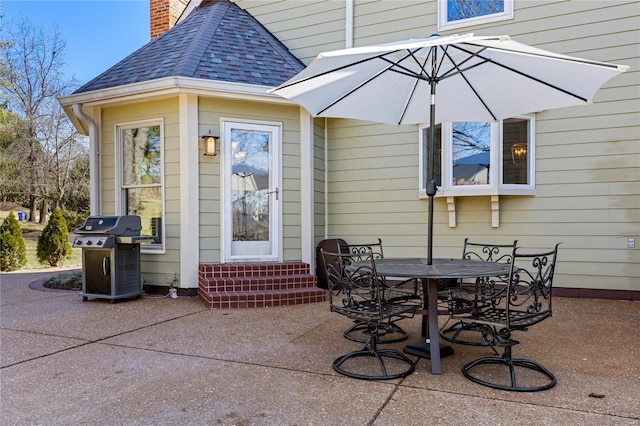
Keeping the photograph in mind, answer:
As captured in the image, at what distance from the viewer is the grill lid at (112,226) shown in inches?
199

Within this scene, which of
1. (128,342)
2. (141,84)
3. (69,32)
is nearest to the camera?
(128,342)

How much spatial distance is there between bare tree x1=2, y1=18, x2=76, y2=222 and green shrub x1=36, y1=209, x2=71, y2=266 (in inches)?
351

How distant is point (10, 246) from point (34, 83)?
11478 millimetres

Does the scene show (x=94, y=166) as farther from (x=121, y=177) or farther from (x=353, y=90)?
(x=353, y=90)

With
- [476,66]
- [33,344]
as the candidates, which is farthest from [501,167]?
[33,344]

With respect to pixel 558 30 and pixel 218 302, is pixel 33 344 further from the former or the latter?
pixel 558 30

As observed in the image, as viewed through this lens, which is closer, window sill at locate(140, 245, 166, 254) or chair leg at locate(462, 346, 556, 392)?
chair leg at locate(462, 346, 556, 392)

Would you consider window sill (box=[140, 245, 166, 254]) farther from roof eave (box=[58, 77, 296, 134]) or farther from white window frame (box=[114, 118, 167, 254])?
roof eave (box=[58, 77, 296, 134])

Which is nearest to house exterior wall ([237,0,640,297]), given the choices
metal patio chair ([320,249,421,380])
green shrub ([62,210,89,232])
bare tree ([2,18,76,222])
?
metal patio chair ([320,249,421,380])

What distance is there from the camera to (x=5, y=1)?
14.9 metres

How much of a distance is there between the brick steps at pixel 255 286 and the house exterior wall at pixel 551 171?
4.88ft

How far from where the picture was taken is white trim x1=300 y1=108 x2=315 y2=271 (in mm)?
5969

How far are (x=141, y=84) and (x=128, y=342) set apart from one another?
133 inches

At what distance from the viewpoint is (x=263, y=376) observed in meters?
2.74
